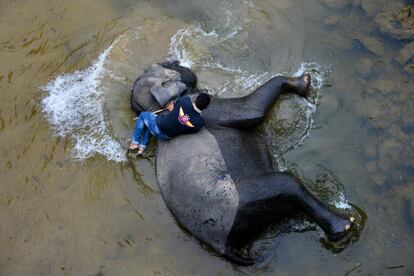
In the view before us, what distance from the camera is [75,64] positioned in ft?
24.3

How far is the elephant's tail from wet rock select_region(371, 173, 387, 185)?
69.7 inches

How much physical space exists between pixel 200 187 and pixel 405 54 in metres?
3.43

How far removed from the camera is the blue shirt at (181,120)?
5.51 m

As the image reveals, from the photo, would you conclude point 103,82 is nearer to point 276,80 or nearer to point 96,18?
point 96,18

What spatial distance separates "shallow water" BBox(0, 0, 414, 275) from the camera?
574cm

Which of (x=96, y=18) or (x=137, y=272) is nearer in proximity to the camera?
(x=137, y=272)

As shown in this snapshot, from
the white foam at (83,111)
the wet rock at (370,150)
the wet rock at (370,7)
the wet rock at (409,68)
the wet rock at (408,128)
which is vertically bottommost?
the white foam at (83,111)

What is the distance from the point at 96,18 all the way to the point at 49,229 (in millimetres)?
3468

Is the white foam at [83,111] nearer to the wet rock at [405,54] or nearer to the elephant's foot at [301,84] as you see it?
the elephant's foot at [301,84]

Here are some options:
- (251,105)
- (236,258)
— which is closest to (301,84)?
(251,105)

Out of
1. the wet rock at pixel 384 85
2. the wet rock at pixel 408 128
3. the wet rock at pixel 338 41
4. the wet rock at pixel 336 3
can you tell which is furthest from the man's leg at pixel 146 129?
the wet rock at pixel 336 3

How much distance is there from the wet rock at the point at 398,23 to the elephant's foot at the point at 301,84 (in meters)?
1.46

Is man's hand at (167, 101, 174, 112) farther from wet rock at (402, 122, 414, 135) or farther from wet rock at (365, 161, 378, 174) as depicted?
wet rock at (402, 122, 414, 135)

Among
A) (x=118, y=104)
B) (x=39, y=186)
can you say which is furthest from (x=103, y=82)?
(x=39, y=186)
